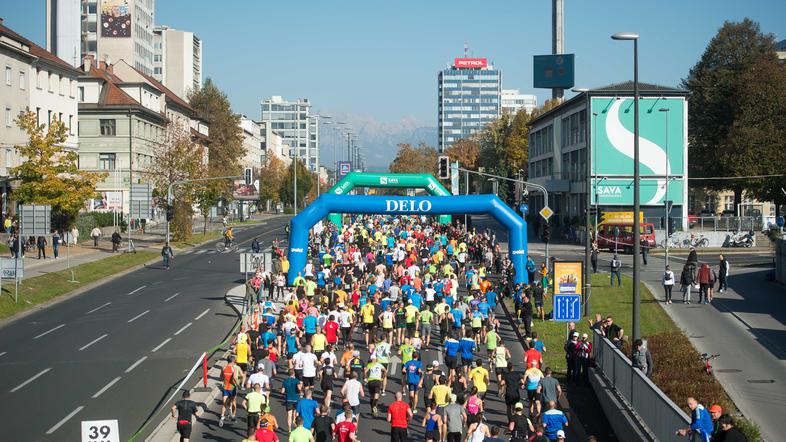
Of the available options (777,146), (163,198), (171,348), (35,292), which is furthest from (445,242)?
(777,146)

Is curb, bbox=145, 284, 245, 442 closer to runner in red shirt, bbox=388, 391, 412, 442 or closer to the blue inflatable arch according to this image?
runner in red shirt, bbox=388, 391, 412, 442

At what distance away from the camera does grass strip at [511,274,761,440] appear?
59.8 ft

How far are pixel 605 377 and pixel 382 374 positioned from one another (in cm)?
496

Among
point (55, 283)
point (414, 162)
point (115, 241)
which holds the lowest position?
point (55, 283)

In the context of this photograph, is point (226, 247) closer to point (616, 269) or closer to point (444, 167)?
point (444, 167)

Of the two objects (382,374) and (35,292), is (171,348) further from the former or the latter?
(35,292)

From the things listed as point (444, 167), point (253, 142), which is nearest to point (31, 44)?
point (444, 167)

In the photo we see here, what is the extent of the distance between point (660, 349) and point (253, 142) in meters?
151

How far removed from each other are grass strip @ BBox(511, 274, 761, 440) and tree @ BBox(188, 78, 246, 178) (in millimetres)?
82124

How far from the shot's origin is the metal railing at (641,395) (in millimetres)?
12945

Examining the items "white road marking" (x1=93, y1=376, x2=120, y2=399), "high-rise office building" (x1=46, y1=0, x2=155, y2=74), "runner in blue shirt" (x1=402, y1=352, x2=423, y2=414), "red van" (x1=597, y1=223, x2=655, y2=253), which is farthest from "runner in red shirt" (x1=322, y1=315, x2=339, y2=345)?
"high-rise office building" (x1=46, y1=0, x2=155, y2=74)

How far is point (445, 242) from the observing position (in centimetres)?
4941

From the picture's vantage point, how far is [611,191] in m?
70.5

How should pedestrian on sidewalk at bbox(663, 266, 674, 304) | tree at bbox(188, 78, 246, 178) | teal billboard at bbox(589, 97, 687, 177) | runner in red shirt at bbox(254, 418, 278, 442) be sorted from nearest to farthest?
runner in red shirt at bbox(254, 418, 278, 442) → pedestrian on sidewalk at bbox(663, 266, 674, 304) → teal billboard at bbox(589, 97, 687, 177) → tree at bbox(188, 78, 246, 178)
